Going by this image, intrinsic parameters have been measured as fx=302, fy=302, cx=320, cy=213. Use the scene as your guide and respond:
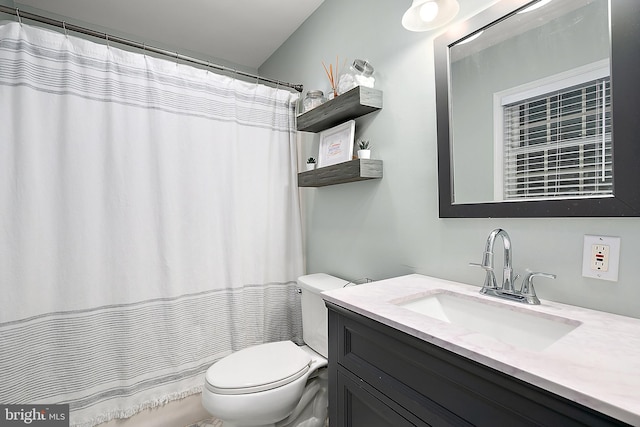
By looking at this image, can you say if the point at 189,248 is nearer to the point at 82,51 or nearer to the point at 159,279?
the point at 159,279

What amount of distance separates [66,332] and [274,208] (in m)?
1.24

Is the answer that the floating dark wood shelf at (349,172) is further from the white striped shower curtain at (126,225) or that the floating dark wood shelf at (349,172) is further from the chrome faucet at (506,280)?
the chrome faucet at (506,280)

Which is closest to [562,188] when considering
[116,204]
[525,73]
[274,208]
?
[525,73]

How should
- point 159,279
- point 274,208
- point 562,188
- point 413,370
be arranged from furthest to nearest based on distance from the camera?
point 274,208 < point 159,279 < point 562,188 < point 413,370

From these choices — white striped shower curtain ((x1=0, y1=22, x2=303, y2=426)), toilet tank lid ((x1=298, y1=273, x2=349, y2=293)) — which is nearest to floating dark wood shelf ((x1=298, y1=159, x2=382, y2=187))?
white striped shower curtain ((x1=0, y1=22, x2=303, y2=426))

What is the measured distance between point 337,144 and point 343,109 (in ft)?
0.77

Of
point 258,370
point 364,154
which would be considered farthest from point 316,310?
point 364,154

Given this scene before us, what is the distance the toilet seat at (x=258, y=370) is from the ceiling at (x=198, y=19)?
210 cm

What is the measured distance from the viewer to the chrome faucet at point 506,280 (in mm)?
930

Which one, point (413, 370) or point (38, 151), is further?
point (38, 151)

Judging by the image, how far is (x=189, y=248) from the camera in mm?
1737

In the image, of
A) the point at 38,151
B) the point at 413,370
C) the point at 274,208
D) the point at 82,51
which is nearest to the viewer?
the point at 413,370

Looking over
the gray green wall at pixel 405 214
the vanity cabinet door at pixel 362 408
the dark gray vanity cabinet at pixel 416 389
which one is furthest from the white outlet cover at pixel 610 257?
the vanity cabinet door at pixel 362 408

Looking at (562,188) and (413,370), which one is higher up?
(562,188)
